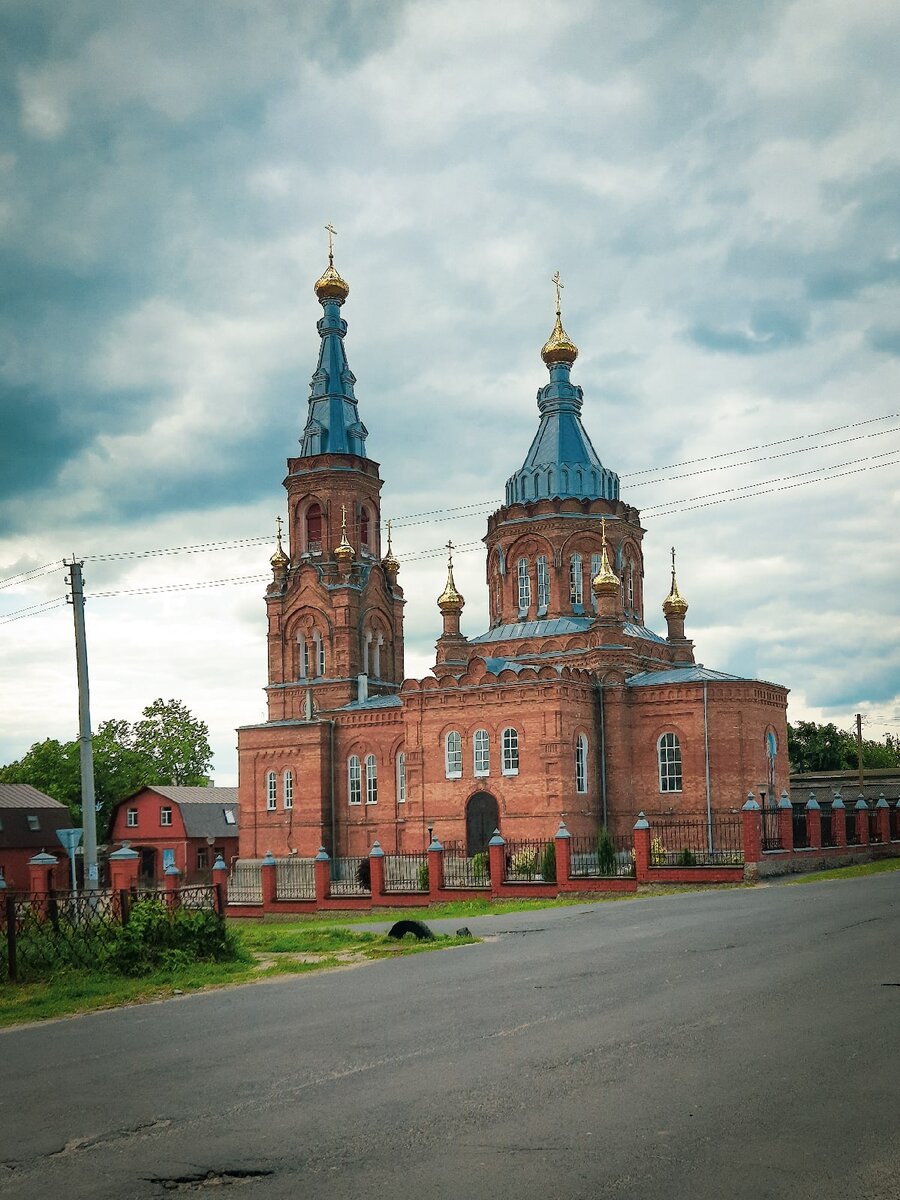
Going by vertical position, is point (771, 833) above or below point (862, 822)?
above

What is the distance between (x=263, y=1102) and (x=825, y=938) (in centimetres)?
871

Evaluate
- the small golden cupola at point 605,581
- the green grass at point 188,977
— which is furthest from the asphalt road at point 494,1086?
the small golden cupola at point 605,581

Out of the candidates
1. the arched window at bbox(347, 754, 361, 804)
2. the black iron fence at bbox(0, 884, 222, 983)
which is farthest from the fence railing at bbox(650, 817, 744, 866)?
the black iron fence at bbox(0, 884, 222, 983)

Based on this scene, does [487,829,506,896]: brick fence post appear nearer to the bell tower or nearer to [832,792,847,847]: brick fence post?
[832,792,847,847]: brick fence post

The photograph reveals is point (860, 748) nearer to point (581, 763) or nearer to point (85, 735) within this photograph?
point (581, 763)

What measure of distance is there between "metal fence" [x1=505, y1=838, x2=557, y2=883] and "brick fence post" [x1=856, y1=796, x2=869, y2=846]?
8616 mm

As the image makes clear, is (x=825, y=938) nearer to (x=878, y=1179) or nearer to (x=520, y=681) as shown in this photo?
(x=878, y=1179)

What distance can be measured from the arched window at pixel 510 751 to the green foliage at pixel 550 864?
22.6ft

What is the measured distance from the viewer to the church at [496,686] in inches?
1410

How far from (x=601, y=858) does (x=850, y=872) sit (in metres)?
5.79

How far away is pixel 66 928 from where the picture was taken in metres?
16.4

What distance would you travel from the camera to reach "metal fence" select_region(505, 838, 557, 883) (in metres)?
28.2

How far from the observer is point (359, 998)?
12.5 metres

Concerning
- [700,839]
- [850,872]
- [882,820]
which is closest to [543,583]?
[700,839]
